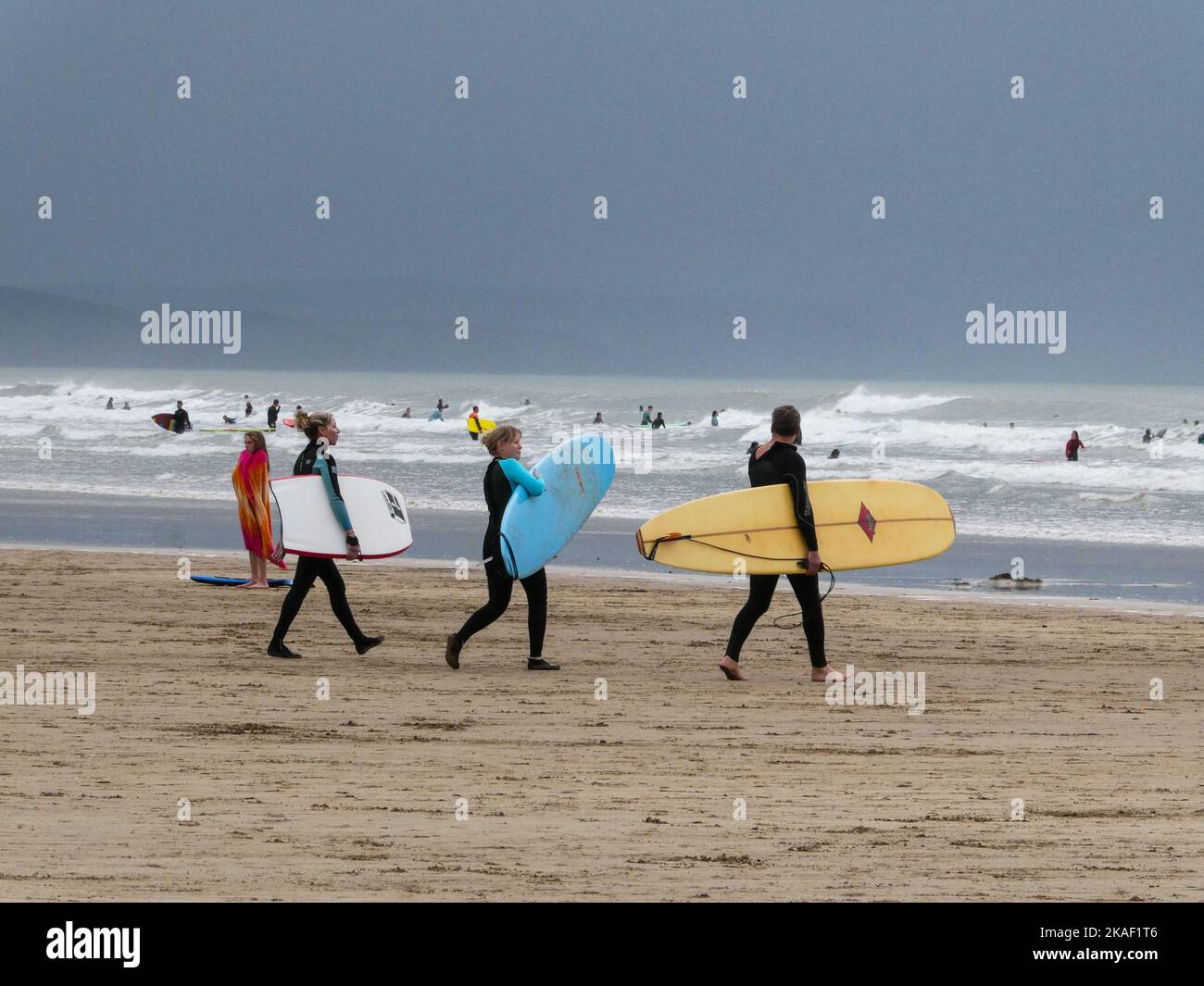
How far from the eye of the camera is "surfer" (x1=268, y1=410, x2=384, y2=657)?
28.9ft

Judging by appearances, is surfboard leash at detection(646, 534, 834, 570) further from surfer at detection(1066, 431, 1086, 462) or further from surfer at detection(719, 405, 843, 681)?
surfer at detection(1066, 431, 1086, 462)

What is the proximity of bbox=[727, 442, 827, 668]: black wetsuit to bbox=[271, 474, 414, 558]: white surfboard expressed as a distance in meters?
2.44

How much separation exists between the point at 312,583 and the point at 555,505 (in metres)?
Result: 1.55

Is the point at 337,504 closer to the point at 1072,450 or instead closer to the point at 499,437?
the point at 499,437

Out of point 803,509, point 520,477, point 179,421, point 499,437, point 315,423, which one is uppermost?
point 179,421

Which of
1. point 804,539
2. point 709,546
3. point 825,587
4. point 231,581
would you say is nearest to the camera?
point 804,539

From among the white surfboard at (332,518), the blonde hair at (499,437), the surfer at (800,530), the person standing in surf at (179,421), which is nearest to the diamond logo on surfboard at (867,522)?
the surfer at (800,530)

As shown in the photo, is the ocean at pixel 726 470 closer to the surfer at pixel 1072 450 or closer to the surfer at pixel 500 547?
the surfer at pixel 1072 450

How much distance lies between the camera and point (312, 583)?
889 centimetres

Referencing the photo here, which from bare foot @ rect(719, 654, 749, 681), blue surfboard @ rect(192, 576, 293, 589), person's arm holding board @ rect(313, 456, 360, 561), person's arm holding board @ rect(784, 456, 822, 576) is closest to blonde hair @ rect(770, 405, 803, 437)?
person's arm holding board @ rect(784, 456, 822, 576)

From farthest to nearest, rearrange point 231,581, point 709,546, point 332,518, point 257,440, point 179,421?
1. point 179,421
2. point 231,581
3. point 257,440
4. point 709,546
5. point 332,518

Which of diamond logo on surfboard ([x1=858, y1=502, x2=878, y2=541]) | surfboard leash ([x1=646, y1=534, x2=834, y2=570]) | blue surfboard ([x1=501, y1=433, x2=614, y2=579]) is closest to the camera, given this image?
surfboard leash ([x1=646, y1=534, x2=834, y2=570])

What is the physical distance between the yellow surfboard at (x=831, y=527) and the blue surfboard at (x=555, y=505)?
44 cm

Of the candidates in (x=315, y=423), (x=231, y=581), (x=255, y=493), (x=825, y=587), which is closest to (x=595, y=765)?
(x=315, y=423)
